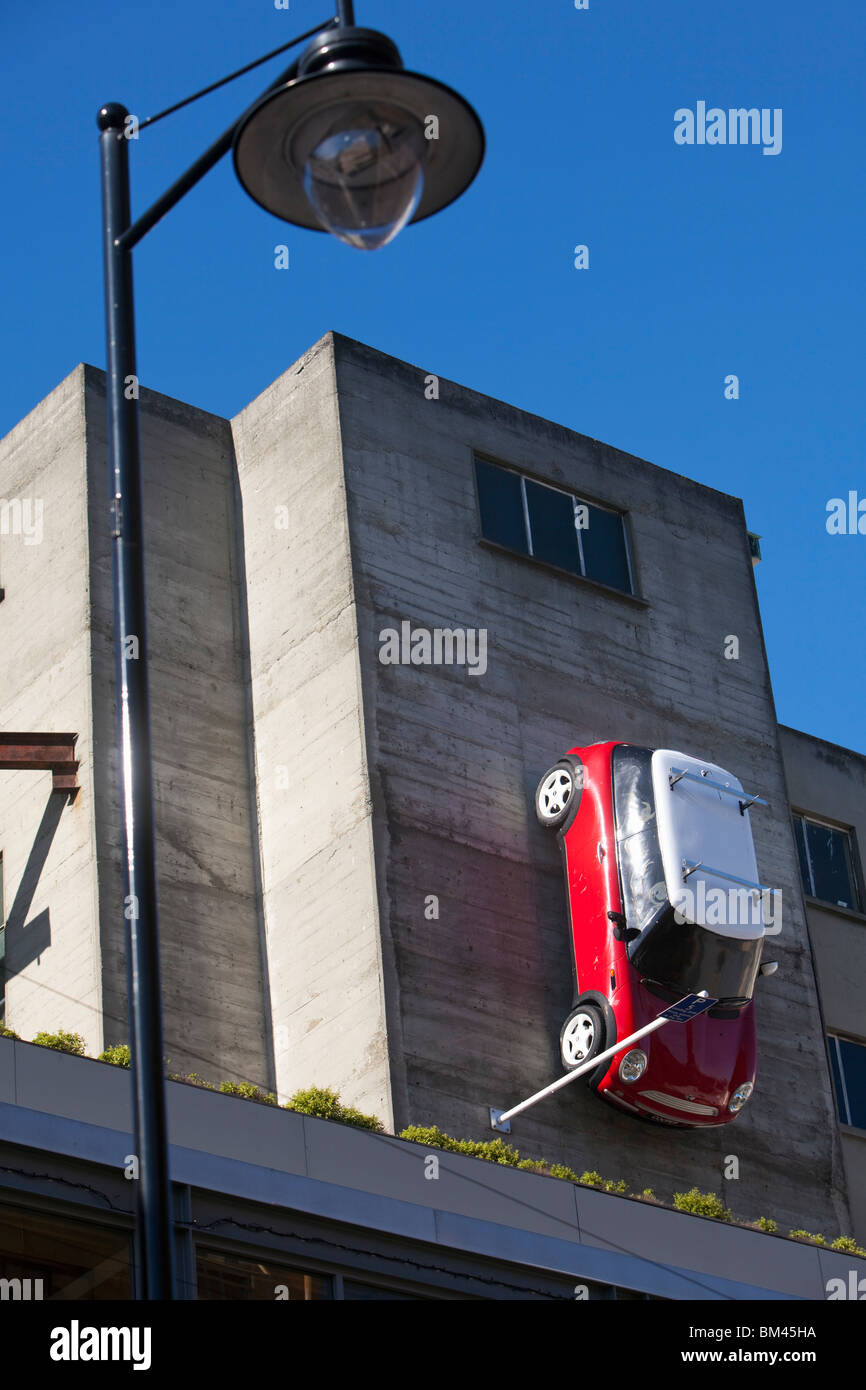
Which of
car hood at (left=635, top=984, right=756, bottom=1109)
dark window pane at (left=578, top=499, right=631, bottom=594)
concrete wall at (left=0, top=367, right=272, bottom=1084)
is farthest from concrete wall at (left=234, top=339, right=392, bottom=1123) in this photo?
dark window pane at (left=578, top=499, right=631, bottom=594)

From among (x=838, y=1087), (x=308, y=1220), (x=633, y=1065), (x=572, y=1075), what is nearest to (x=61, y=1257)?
(x=308, y=1220)

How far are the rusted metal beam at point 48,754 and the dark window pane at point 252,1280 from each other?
460 inches

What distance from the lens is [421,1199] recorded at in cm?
1791

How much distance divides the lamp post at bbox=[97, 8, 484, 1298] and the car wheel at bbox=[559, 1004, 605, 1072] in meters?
15.9

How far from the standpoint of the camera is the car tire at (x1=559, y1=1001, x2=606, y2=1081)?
973 inches

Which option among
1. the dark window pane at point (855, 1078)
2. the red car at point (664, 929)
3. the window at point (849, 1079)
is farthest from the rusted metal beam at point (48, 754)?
the dark window pane at point (855, 1078)

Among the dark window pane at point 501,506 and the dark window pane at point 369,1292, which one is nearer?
the dark window pane at point 369,1292

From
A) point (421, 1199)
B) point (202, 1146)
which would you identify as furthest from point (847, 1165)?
point (202, 1146)

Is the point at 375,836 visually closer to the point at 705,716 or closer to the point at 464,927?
the point at 464,927

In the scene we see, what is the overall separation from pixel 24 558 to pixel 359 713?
20.0 feet

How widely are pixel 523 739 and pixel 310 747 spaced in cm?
288

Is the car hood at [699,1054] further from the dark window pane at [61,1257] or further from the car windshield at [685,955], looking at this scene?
the dark window pane at [61,1257]

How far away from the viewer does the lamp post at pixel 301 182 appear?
911 centimetres

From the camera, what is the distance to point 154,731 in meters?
27.2
